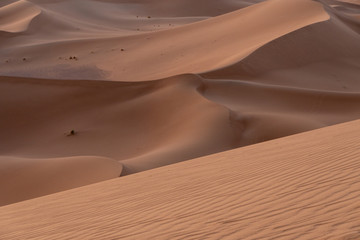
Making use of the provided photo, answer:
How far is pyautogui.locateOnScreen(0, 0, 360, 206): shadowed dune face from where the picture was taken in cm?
1226

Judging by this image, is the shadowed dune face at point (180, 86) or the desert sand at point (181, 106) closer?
the desert sand at point (181, 106)

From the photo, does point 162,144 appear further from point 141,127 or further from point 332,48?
point 332,48

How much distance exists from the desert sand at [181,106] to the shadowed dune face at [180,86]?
0.13 ft

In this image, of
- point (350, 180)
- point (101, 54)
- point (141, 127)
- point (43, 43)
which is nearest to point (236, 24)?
point (101, 54)

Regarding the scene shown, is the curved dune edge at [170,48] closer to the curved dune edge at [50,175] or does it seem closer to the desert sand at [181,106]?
the desert sand at [181,106]

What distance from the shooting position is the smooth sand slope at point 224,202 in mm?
3721

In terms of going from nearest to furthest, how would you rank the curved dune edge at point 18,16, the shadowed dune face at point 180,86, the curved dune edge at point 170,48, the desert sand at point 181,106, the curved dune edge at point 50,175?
the desert sand at point 181,106 → the curved dune edge at point 50,175 → the shadowed dune face at point 180,86 → the curved dune edge at point 170,48 → the curved dune edge at point 18,16

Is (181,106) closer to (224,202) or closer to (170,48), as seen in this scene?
(170,48)

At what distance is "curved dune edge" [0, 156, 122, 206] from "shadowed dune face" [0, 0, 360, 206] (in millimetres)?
89

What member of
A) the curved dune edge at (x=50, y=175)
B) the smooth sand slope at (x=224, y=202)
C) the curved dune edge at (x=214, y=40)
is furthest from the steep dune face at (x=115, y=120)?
A: the smooth sand slope at (x=224, y=202)

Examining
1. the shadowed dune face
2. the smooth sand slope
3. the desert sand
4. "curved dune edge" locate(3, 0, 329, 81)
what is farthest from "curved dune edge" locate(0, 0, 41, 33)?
the smooth sand slope

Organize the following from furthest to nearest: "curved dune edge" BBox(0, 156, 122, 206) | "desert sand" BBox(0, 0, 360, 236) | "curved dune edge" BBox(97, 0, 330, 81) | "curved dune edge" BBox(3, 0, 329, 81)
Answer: "curved dune edge" BBox(3, 0, 329, 81), "curved dune edge" BBox(97, 0, 330, 81), "curved dune edge" BBox(0, 156, 122, 206), "desert sand" BBox(0, 0, 360, 236)

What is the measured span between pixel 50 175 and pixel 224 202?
5430mm

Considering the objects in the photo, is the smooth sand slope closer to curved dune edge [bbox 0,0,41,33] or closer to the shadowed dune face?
the shadowed dune face
